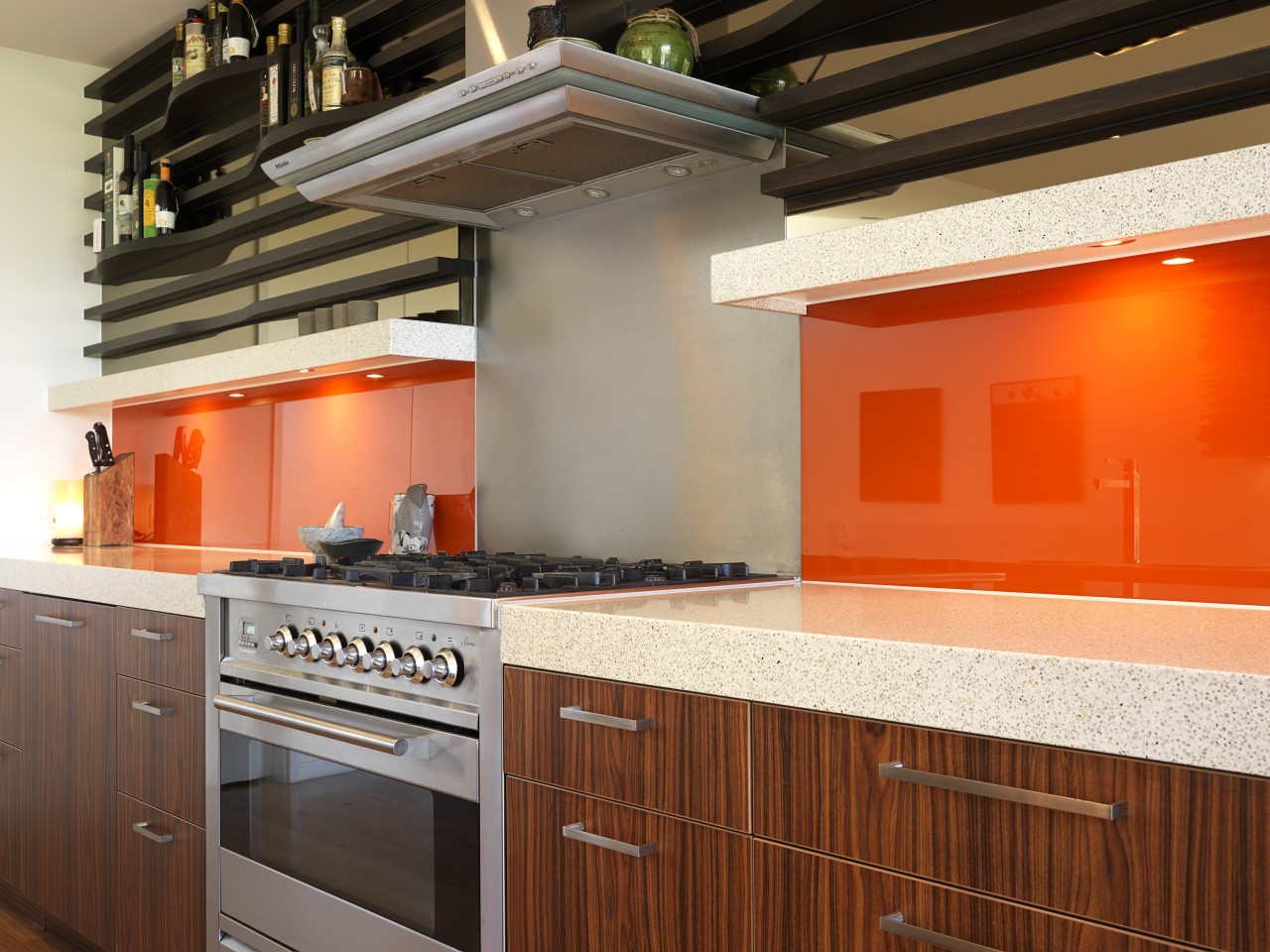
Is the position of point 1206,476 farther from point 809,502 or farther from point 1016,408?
point 809,502

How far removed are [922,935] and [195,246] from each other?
10.8 ft

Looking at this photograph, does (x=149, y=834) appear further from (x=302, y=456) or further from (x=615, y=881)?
(x=615, y=881)

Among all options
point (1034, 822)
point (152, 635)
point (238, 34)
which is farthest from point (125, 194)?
point (1034, 822)

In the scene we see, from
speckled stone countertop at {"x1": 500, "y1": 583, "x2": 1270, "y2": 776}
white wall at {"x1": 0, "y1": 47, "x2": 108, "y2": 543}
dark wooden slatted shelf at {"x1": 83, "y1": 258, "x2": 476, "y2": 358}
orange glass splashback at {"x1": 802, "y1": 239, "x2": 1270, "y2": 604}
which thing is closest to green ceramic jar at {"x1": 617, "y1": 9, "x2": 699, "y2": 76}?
orange glass splashback at {"x1": 802, "y1": 239, "x2": 1270, "y2": 604}

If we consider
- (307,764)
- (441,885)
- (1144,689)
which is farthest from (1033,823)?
(307,764)

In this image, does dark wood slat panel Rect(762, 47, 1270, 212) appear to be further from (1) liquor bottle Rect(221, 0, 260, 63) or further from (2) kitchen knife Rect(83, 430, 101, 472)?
(2) kitchen knife Rect(83, 430, 101, 472)

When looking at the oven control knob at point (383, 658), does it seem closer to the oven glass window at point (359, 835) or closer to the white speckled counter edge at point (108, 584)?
the oven glass window at point (359, 835)

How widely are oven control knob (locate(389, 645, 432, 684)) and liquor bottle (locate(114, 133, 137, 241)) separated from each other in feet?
8.81

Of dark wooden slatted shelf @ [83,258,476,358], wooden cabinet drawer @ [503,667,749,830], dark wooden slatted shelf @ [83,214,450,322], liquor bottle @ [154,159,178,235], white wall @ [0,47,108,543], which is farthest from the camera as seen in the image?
white wall @ [0,47,108,543]

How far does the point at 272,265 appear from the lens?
3.37m

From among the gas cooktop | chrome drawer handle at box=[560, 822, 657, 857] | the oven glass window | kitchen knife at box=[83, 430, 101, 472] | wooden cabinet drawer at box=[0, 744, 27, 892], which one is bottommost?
wooden cabinet drawer at box=[0, 744, 27, 892]

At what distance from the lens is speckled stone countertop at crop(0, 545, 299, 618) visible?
8.33 feet

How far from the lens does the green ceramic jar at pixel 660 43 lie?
2.11 metres

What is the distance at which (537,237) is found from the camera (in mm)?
2736
